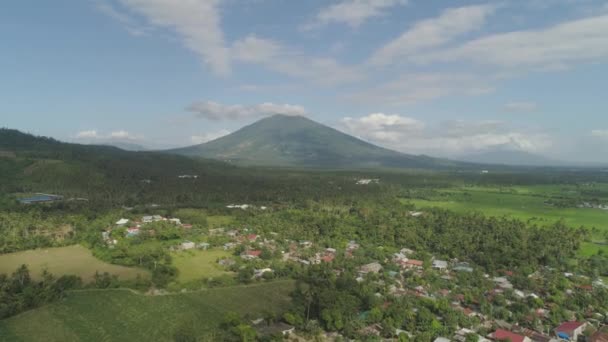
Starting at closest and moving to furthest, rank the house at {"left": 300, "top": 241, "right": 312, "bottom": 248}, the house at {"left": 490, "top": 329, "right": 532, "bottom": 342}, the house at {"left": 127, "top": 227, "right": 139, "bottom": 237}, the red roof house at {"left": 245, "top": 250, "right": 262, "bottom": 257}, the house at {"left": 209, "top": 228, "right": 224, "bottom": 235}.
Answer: the house at {"left": 490, "top": 329, "right": 532, "bottom": 342}, the red roof house at {"left": 245, "top": 250, "right": 262, "bottom": 257}, the house at {"left": 300, "top": 241, "right": 312, "bottom": 248}, the house at {"left": 127, "top": 227, "right": 139, "bottom": 237}, the house at {"left": 209, "top": 228, "right": 224, "bottom": 235}

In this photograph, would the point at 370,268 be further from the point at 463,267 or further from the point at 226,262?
the point at 226,262

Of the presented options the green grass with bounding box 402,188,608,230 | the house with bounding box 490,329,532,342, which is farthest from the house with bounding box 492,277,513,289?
A: the green grass with bounding box 402,188,608,230

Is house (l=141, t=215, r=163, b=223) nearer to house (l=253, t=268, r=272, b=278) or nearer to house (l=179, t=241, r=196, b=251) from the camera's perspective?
house (l=179, t=241, r=196, b=251)

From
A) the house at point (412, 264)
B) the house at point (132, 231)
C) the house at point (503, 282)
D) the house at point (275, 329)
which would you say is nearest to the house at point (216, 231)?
the house at point (132, 231)

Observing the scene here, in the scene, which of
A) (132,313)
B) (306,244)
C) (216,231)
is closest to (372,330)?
(132,313)

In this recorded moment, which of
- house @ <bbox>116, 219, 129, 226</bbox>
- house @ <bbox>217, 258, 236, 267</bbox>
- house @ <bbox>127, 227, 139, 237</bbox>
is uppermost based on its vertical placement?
house @ <bbox>116, 219, 129, 226</bbox>
